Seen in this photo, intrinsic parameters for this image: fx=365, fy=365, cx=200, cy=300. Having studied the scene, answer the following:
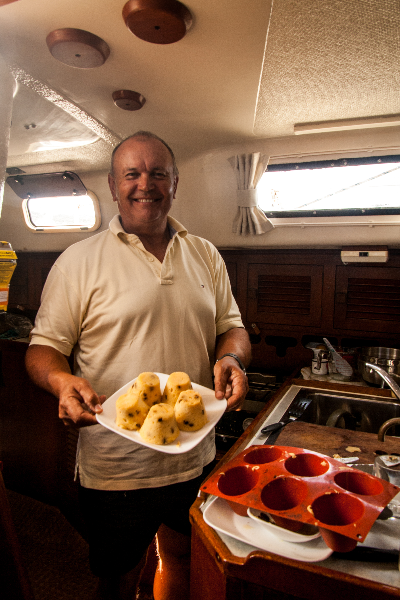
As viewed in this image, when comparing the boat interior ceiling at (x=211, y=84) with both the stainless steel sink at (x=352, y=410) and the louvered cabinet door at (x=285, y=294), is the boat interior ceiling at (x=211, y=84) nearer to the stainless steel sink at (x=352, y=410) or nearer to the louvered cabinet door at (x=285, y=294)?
the louvered cabinet door at (x=285, y=294)

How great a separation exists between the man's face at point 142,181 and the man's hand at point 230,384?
2.63 ft

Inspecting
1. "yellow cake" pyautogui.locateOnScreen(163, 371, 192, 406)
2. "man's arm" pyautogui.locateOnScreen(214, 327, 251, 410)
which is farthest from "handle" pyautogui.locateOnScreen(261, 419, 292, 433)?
"yellow cake" pyautogui.locateOnScreen(163, 371, 192, 406)

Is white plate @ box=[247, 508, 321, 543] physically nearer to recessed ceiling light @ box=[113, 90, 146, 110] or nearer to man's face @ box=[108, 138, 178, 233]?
man's face @ box=[108, 138, 178, 233]

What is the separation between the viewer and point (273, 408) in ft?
6.86

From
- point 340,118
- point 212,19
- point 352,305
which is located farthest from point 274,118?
point 352,305

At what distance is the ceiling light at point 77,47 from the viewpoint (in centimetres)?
161

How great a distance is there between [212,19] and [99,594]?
272 centimetres

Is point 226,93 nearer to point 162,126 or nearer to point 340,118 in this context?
point 162,126

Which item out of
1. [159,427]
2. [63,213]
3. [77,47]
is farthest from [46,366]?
[63,213]

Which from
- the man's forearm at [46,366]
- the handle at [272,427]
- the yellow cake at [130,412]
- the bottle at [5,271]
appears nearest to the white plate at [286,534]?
the yellow cake at [130,412]

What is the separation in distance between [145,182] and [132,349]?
2.61ft

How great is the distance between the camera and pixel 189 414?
135cm

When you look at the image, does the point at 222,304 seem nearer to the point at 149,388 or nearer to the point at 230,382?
the point at 230,382

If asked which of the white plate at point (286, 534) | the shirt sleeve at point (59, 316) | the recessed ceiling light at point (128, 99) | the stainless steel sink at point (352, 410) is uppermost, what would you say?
the recessed ceiling light at point (128, 99)
